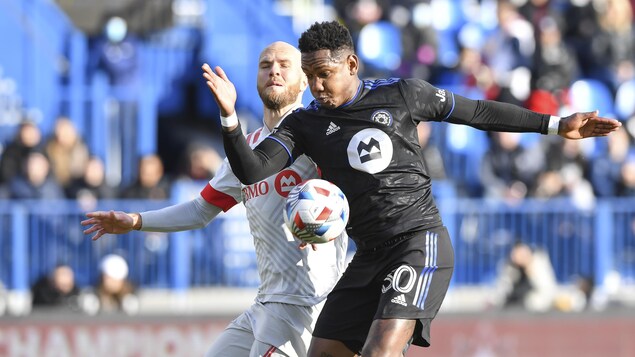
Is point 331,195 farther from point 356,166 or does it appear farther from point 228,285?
point 228,285

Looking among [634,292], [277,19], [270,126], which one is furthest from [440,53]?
[270,126]

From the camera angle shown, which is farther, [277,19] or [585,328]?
[277,19]

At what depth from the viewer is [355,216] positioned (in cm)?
632

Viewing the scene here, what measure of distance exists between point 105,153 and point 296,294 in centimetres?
812

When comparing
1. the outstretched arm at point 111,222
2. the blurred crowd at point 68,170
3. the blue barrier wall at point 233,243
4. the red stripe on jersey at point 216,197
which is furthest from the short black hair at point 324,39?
the blurred crowd at point 68,170

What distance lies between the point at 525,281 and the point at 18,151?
5.60m

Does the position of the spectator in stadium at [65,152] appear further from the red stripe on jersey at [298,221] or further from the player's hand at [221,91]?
the player's hand at [221,91]

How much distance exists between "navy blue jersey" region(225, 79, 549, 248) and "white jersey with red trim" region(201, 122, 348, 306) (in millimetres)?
370

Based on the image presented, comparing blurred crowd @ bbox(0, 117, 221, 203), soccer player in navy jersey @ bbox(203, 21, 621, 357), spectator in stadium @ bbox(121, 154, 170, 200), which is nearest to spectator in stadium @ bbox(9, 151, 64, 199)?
blurred crowd @ bbox(0, 117, 221, 203)

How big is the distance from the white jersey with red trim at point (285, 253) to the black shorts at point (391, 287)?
261mm

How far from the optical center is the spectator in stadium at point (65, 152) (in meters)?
13.0

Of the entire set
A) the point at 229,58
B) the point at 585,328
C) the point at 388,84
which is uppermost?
the point at 229,58

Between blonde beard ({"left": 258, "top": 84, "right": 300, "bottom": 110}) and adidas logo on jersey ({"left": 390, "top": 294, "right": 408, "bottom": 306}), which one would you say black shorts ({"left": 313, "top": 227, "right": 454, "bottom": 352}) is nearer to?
adidas logo on jersey ({"left": 390, "top": 294, "right": 408, "bottom": 306})

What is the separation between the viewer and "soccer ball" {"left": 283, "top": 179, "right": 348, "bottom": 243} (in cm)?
601
